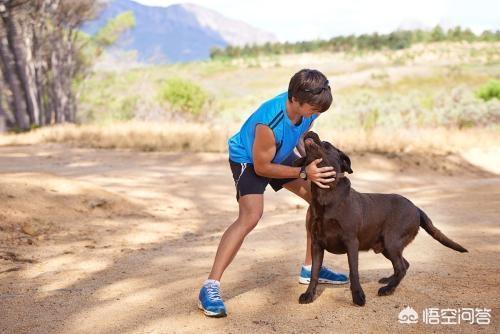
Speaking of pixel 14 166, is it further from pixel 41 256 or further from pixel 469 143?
pixel 469 143

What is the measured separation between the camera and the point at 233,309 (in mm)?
4023

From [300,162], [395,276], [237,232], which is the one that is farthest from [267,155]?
[395,276]

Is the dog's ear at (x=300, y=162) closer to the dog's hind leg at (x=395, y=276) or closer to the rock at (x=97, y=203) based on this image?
the dog's hind leg at (x=395, y=276)

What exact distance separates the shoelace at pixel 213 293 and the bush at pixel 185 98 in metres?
23.3

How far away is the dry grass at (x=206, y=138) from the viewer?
16.1 m

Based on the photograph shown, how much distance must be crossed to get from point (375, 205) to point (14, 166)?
446 inches

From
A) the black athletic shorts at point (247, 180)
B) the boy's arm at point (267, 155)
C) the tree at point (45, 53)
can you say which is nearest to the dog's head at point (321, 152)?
the boy's arm at point (267, 155)

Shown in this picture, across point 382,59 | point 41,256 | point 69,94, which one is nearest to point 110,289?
point 41,256

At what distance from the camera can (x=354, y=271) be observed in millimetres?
3885

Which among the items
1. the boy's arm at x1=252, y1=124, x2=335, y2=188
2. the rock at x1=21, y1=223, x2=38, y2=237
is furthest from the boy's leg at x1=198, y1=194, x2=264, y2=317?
the rock at x1=21, y1=223, x2=38, y2=237

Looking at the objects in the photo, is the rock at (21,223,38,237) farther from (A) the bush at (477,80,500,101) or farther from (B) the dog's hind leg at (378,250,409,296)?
(A) the bush at (477,80,500,101)

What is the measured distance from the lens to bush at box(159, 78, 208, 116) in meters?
27.3

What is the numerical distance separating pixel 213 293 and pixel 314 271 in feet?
2.20

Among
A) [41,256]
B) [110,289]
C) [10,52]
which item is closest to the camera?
[110,289]
